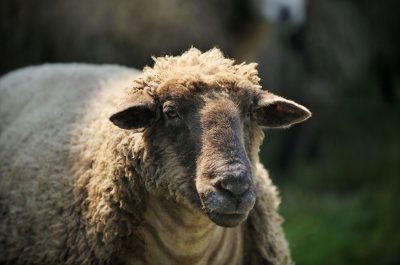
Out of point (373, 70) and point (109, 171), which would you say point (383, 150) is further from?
point (109, 171)

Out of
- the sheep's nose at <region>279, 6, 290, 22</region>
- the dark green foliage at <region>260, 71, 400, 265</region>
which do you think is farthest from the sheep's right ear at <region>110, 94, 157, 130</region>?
the sheep's nose at <region>279, 6, 290, 22</region>

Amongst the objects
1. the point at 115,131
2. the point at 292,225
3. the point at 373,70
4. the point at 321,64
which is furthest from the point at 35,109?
the point at 373,70

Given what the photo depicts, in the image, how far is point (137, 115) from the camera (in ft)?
11.3

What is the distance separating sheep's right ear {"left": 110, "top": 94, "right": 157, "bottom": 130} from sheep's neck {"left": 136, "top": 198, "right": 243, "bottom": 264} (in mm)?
364

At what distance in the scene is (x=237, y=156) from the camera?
10.6 ft

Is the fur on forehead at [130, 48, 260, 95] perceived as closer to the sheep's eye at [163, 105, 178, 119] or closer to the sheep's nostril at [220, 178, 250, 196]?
the sheep's eye at [163, 105, 178, 119]

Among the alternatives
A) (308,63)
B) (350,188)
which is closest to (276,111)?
(350,188)

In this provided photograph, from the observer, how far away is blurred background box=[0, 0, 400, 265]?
7137 mm

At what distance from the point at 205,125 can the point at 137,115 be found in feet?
1.04

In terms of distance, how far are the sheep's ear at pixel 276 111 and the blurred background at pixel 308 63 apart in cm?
301

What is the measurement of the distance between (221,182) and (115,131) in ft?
2.62

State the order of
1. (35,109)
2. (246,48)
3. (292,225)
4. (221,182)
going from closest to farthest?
1. (221,182)
2. (35,109)
3. (292,225)
4. (246,48)

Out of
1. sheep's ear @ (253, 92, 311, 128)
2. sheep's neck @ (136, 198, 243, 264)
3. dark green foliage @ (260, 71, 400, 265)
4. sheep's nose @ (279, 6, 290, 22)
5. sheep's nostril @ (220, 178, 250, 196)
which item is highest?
sheep's nose @ (279, 6, 290, 22)

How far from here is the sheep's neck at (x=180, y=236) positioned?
356cm
